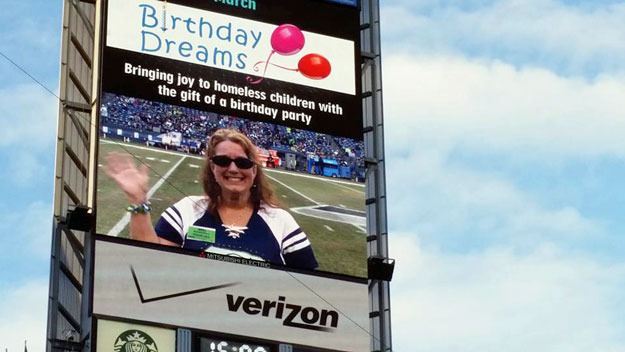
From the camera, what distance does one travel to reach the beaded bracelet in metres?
49.8

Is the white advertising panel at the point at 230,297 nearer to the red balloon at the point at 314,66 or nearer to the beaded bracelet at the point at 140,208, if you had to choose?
the beaded bracelet at the point at 140,208

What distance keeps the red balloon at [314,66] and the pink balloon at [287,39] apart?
365mm

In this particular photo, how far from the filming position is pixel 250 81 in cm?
5334

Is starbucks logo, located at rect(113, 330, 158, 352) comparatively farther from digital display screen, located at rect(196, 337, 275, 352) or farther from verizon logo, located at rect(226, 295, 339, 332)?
verizon logo, located at rect(226, 295, 339, 332)

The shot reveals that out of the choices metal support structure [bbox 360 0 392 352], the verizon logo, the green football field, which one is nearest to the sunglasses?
the green football field

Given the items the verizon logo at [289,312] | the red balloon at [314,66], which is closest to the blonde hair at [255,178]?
the verizon logo at [289,312]

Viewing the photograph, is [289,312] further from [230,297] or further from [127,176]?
[127,176]

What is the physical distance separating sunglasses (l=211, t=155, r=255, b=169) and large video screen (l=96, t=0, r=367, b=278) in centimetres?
4

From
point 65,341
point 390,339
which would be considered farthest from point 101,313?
point 390,339

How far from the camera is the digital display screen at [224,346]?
162 ft

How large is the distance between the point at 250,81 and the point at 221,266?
5.63 meters

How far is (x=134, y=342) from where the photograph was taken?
48.5m

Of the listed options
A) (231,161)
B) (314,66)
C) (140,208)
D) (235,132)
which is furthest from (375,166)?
(140,208)

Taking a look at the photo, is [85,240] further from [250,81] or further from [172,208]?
[250,81]
